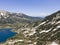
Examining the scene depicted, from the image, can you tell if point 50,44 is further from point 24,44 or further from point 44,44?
point 24,44

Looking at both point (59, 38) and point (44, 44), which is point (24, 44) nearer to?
point (44, 44)

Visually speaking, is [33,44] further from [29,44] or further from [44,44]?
[44,44]

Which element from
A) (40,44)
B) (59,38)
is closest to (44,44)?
(40,44)

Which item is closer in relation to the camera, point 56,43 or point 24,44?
point 56,43

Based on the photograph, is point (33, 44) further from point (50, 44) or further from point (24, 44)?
point (50, 44)

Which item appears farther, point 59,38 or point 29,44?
point 29,44

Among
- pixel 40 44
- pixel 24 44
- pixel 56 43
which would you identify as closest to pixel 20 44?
pixel 24 44

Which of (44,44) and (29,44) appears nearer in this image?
(44,44)
